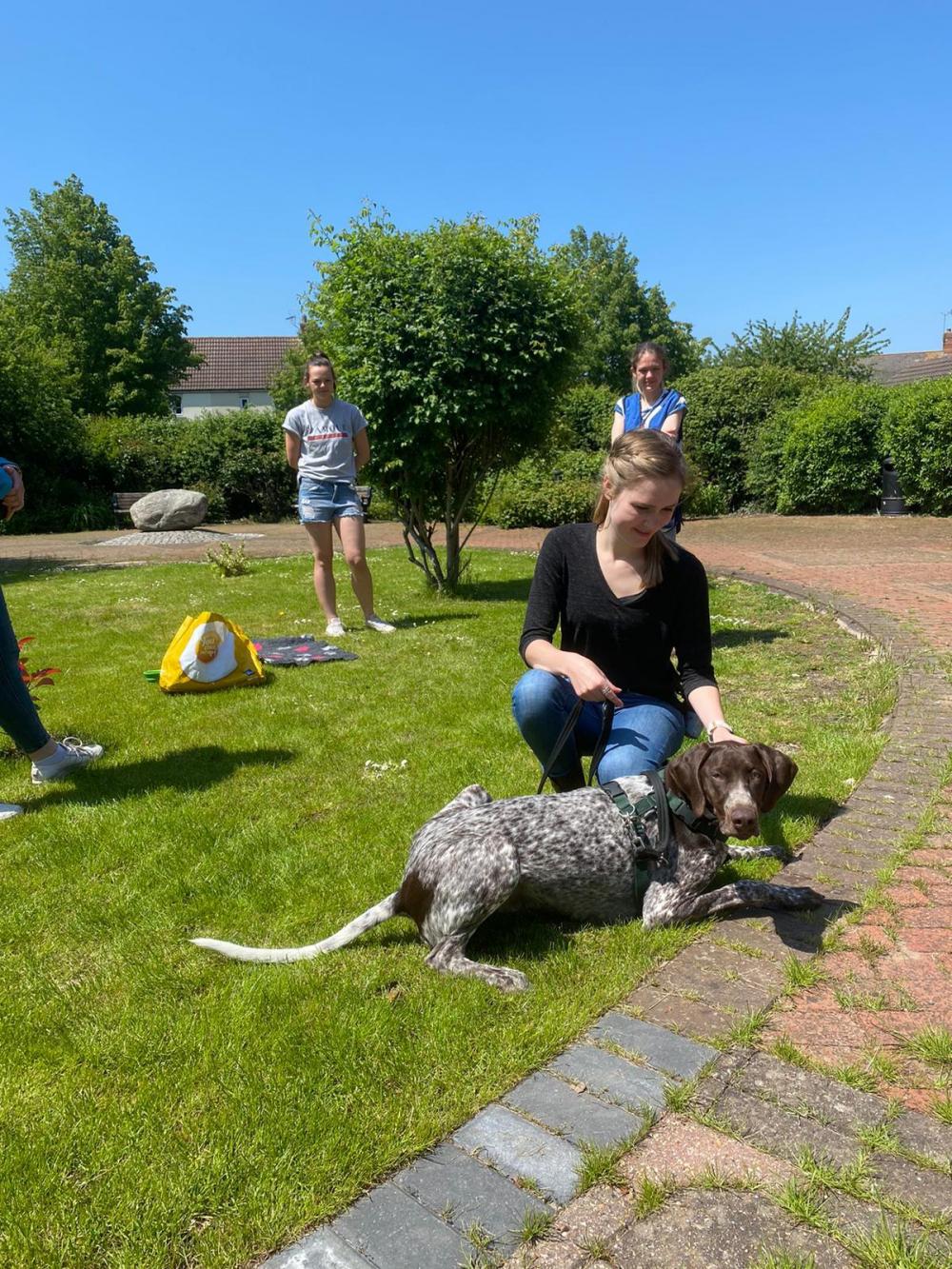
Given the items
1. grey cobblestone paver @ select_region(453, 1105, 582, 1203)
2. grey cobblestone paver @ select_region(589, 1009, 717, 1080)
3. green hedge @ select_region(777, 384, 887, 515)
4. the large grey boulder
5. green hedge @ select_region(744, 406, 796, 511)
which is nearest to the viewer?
grey cobblestone paver @ select_region(453, 1105, 582, 1203)

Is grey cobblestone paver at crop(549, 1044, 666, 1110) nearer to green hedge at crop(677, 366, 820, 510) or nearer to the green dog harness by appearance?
the green dog harness

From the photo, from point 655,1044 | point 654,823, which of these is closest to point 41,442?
point 654,823

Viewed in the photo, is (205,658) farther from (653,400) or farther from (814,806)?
(814,806)

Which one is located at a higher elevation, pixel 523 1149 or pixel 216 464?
pixel 216 464

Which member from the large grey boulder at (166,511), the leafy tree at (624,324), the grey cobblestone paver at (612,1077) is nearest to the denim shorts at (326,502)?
the grey cobblestone paver at (612,1077)

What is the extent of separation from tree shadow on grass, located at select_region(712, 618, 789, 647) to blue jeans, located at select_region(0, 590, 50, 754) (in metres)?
5.18

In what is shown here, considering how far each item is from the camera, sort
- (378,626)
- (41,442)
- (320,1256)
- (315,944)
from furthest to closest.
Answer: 1. (41,442)
2. (378,626)
3. (315,944)
4. (320,1256)

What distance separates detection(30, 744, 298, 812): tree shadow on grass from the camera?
4348 millimetres

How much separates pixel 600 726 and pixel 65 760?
2.84m

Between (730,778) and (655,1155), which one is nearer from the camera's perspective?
(655,1155)

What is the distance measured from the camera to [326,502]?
793 cm

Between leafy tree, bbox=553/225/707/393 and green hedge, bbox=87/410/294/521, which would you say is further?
leafy tree, bbox=553/225/707/393

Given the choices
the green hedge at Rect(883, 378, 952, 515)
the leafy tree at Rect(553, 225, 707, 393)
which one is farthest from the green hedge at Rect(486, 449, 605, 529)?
the leafy tree at Rect(553, 225, 707, 393)

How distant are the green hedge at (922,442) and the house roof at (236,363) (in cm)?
5231
